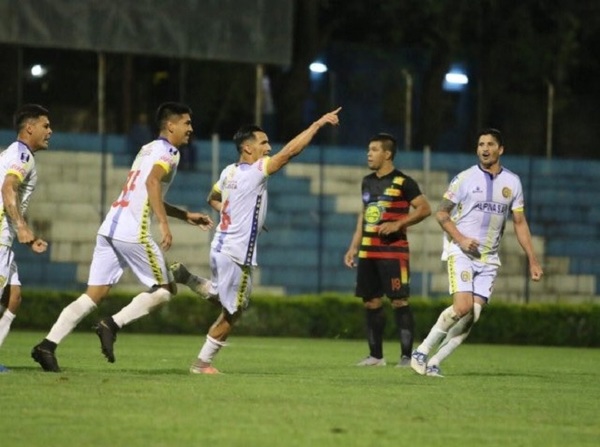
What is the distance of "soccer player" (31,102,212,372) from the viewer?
13719 mm

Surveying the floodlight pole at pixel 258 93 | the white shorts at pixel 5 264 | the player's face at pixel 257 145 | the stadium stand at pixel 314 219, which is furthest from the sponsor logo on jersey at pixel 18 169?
the floodlight pole at pixel 258 93

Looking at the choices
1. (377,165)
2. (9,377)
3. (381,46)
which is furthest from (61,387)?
(381,46)

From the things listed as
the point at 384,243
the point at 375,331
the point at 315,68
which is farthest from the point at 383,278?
the point at 315,68

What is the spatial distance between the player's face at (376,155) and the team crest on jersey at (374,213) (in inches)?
16.5

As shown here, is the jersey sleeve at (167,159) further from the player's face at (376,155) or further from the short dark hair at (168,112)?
the player's face at (376,155)

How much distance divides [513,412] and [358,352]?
9.65 meters

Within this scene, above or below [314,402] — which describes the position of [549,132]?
above

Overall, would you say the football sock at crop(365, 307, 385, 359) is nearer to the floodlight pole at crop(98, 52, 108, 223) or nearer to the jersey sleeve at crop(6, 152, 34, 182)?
the jersey sleeve at crop(6, 152, 34, 182)

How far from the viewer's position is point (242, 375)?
14453 millimetres

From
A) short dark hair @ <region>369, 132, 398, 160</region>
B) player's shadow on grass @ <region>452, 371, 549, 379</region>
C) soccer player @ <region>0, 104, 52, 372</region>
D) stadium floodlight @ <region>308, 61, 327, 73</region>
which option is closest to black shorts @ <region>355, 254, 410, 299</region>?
short dark hair @ <region>369, 132, 398, 160</region>

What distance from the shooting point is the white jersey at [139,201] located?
545 inches

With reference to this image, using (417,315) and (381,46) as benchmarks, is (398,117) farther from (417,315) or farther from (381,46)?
(417,315)

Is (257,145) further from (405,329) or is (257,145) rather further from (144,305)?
(405,329)

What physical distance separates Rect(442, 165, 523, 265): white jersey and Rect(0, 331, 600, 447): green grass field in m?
1.25
